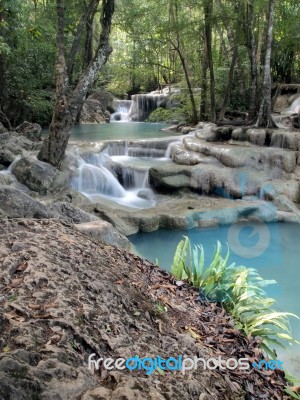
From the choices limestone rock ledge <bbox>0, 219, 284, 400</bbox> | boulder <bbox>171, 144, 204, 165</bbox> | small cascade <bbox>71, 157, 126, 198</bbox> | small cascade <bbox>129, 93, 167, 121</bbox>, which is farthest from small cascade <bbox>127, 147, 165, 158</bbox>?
small cascade <bbox>129, 93, 167, 121</bbox>

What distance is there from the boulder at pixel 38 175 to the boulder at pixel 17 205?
10.6 feet

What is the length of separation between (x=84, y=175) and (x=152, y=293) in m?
6.43

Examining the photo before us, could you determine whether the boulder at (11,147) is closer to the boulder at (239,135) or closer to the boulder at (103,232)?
the boulder at (103,232)

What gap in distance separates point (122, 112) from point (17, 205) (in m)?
20.6

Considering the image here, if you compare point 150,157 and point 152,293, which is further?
point 150,157

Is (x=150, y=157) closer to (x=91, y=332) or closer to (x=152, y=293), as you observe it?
(x=152, y=293)

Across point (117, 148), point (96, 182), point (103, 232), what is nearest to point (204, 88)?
point (117, 148)

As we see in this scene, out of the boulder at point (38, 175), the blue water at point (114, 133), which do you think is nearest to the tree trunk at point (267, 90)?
the blue water at point (114, 133)

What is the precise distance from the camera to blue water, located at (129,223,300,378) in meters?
5.45

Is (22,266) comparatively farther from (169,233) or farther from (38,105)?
(38,105)

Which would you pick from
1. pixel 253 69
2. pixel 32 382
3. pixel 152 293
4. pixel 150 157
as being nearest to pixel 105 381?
pixel 32 382

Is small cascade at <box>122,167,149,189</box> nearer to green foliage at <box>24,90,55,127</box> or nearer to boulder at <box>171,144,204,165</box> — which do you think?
boulder at <box>171,144,204,165</box>

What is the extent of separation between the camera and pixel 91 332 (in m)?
1.82

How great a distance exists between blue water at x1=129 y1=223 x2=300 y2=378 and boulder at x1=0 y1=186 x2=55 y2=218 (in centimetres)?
240
